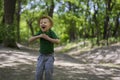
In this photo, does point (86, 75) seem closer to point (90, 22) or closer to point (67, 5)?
point (90, 22)

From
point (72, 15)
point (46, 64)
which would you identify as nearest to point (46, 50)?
point (46, 64)

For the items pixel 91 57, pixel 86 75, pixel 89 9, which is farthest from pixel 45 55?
pixel 89 9

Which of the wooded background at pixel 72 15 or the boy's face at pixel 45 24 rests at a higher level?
the boy's face at pixel 45 24

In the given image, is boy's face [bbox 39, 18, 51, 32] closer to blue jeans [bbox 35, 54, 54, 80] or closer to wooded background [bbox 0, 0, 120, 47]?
blue jeans [bbox 35, 54, 54, 80]

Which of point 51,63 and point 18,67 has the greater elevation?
point 51,63

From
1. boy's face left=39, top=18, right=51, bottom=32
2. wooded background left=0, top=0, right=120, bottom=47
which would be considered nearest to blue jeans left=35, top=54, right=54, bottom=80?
boy's face left=39, top=18, right=51, bottom=32

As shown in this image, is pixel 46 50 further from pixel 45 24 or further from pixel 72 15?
pixel 72 15

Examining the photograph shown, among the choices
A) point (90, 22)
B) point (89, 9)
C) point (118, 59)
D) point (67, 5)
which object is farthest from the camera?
point (67, 5)

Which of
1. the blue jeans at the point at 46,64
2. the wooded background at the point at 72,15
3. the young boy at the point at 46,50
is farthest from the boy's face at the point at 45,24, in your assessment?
the wooded background at the point at 72,15

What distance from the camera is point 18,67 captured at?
1110cm

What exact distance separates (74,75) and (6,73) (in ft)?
7.05

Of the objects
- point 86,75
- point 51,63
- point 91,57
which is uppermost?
point 51,63

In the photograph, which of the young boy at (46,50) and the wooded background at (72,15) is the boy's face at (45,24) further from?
the wooded background at (72,15)

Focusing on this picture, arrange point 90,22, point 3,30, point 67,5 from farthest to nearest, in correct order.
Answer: point 67,5 < point 90,22 < point 3,30
